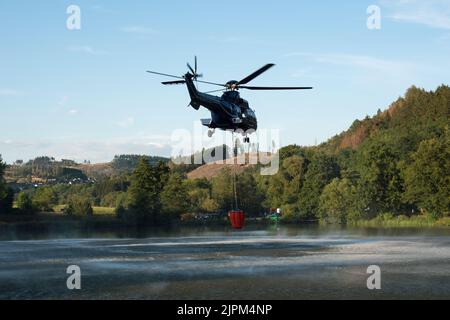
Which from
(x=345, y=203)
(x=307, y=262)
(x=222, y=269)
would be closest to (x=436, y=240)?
(x=307, y=262)

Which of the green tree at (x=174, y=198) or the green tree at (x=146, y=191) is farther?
the green tree at (x=174, y=198)

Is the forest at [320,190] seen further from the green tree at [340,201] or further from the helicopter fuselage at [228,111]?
the helicopter fuselage at [228,111]

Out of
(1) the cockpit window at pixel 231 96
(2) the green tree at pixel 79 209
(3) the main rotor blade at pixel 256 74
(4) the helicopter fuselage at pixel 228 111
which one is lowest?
(2) the green tree at pixel 79 209

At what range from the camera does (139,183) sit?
151m

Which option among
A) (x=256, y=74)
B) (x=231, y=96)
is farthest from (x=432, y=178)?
(x=256, y=74)

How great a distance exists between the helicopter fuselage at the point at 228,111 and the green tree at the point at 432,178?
75376 mm

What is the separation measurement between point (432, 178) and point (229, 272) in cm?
8652

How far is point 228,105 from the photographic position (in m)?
53.6

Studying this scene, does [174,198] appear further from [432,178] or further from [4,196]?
[432,178]

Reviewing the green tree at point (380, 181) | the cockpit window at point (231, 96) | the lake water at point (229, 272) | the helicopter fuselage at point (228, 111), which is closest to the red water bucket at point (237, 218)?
the lake water at point (229, 272)

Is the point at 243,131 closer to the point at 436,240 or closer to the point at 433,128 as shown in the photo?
the point at 436,240

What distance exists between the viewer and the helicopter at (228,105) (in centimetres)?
4988
